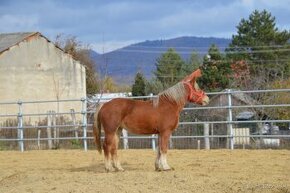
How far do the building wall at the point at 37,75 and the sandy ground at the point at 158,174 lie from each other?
18204 mm

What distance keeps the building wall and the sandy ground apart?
1820 centimetres

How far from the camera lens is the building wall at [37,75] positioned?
30672 mm

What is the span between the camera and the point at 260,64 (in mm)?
43469

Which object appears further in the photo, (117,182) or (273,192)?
(117,182)

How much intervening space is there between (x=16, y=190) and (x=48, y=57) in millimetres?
25199

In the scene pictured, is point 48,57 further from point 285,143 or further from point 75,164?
point 75,164

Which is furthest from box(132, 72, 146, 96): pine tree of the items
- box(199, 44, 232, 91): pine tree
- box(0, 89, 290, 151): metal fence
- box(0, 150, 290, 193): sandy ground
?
box(0, 150, 290, 193): sandy ground

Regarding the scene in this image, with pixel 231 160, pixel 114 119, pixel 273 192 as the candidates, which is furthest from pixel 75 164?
pixel 273 192

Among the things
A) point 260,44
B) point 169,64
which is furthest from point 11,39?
point 169,64

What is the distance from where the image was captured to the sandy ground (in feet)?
25.3

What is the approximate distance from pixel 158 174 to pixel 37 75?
2453 centimetres

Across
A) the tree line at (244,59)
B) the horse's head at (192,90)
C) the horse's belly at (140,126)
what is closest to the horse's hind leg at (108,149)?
the horse's belly at (140,126)

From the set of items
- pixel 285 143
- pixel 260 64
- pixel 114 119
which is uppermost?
pixel 260 64

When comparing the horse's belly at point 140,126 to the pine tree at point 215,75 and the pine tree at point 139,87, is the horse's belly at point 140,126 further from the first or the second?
the pine tree at point 139,87
